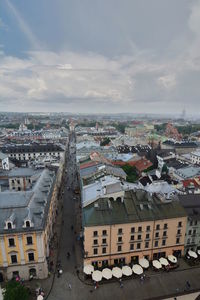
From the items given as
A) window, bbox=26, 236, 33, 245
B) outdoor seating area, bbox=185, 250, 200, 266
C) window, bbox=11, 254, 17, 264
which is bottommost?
outdoor seating area, bbox=185, 250, 200, 266

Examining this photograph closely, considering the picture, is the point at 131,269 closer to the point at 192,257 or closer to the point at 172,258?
the point at 172,258

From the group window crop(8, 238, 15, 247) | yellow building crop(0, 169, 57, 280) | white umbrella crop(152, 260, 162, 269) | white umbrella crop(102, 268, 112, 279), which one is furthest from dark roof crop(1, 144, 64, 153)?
white umbrella crop(152, 260, 162, 269)

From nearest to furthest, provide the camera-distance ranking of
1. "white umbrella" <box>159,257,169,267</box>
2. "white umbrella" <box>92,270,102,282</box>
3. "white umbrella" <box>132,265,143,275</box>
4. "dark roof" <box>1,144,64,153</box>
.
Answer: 1. "white umbrella" <box>92,270,102,282</box>
2. "white umbrella" <box>132,265,143,275</box>
3. "white umbrella" <box>159,257,169,267</box>
4. "dark roof" <box>1,144,64,153</box>

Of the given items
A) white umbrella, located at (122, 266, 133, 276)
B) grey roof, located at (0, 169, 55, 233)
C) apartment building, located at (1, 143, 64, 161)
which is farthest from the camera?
apartment building, located at (1, 143, 64, 161)

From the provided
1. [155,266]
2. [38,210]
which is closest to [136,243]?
[155,266]

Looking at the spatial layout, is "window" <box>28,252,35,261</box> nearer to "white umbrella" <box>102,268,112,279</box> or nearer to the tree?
the tree

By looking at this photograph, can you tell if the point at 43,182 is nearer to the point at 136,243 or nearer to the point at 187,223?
the point at 136,243

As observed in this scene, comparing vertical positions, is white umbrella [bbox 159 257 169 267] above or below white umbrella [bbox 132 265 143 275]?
below
